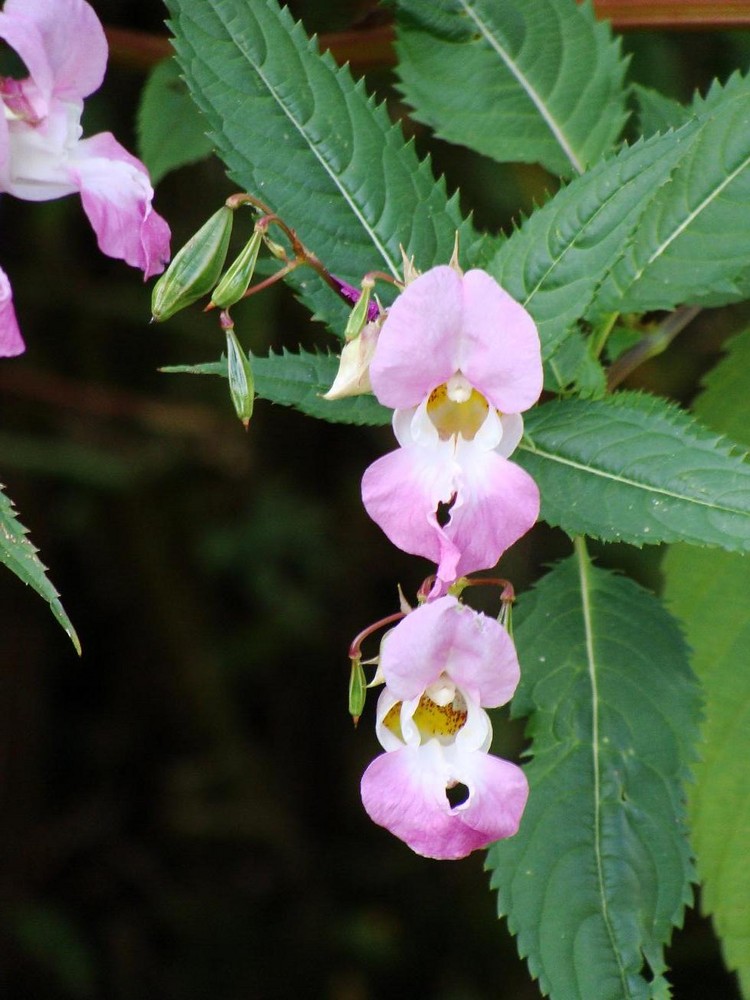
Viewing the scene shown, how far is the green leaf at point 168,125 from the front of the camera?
1.53 m

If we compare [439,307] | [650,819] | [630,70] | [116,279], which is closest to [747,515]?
[439,307]

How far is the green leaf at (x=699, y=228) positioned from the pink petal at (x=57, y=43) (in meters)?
0.58

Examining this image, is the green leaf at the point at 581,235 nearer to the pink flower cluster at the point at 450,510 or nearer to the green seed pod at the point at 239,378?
the pink flower cluster at the point at 450,510

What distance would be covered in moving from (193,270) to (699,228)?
0.59 m

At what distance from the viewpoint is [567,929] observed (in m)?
1.17

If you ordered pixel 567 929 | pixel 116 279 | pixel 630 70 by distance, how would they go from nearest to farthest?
pixel 567 929, pixel 630 70, pixel 116 279

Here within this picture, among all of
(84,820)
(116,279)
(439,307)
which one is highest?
(439,307)

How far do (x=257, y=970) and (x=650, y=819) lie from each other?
1942 mm

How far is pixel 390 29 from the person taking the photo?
1.57 metres

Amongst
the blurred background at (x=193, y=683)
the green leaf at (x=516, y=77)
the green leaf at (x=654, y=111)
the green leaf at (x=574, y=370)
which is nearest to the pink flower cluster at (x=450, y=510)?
the green leaf at (x=574, y=370)

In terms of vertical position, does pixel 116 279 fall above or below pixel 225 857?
above

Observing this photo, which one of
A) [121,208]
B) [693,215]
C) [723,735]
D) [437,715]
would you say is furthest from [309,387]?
[723,735]

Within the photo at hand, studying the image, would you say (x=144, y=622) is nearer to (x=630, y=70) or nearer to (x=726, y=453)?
(x=630, y=70)

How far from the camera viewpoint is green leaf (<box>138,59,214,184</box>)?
1.53 m
